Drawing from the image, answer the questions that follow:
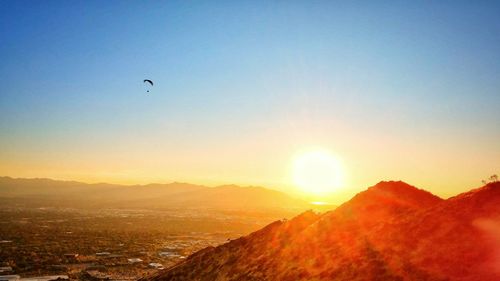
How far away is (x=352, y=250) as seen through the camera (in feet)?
46.6

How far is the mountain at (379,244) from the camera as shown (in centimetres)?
1088

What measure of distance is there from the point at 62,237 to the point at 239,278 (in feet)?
243

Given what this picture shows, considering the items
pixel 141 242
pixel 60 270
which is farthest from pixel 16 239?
pixel 60 270

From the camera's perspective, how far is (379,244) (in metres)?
13.5

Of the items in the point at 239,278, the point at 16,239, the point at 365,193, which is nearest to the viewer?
the point at 239,278

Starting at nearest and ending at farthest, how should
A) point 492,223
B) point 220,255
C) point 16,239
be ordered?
point 492,223, point 220,255, point 16,239

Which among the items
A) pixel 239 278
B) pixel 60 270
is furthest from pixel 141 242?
pixel 239 278

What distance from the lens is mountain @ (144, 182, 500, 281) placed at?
10883 millimetres

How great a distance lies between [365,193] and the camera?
20.6 metres

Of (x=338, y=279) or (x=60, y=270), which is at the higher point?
(x=338, y=279)

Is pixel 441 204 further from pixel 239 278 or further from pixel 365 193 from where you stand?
pixel 239 278

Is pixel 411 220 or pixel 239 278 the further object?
pixel 239 278

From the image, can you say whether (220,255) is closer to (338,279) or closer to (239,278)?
(239,278)

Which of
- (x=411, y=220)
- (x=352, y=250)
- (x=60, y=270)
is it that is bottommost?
(x=60, y=270)
